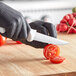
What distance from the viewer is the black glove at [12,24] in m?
1.11

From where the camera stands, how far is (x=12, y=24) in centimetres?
110

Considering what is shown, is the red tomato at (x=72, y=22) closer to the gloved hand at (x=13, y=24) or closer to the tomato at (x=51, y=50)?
the tomato at (x=51, y=50)

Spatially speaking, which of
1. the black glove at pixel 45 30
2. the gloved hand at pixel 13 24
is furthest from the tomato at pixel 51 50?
the gloved hand at pixel 13 24

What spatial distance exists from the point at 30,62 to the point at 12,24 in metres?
0.27

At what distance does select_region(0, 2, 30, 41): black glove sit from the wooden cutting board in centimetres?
15

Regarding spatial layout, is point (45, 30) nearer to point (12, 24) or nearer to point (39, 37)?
point (39, 37)

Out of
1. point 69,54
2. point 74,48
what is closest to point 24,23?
point 69,54

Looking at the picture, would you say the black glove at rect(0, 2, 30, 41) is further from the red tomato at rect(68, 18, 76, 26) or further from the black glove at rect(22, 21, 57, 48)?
the red tomato at rect(68, 18, 76, 26)

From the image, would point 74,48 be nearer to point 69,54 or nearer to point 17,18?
point 69,54

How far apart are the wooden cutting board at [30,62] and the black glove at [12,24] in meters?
0.15

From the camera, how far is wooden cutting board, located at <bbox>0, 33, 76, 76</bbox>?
1.16 m

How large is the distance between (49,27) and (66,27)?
66 cm

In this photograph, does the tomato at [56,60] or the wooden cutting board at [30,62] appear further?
the tomato at [56,60]

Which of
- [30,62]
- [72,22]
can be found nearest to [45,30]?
[30,62]
